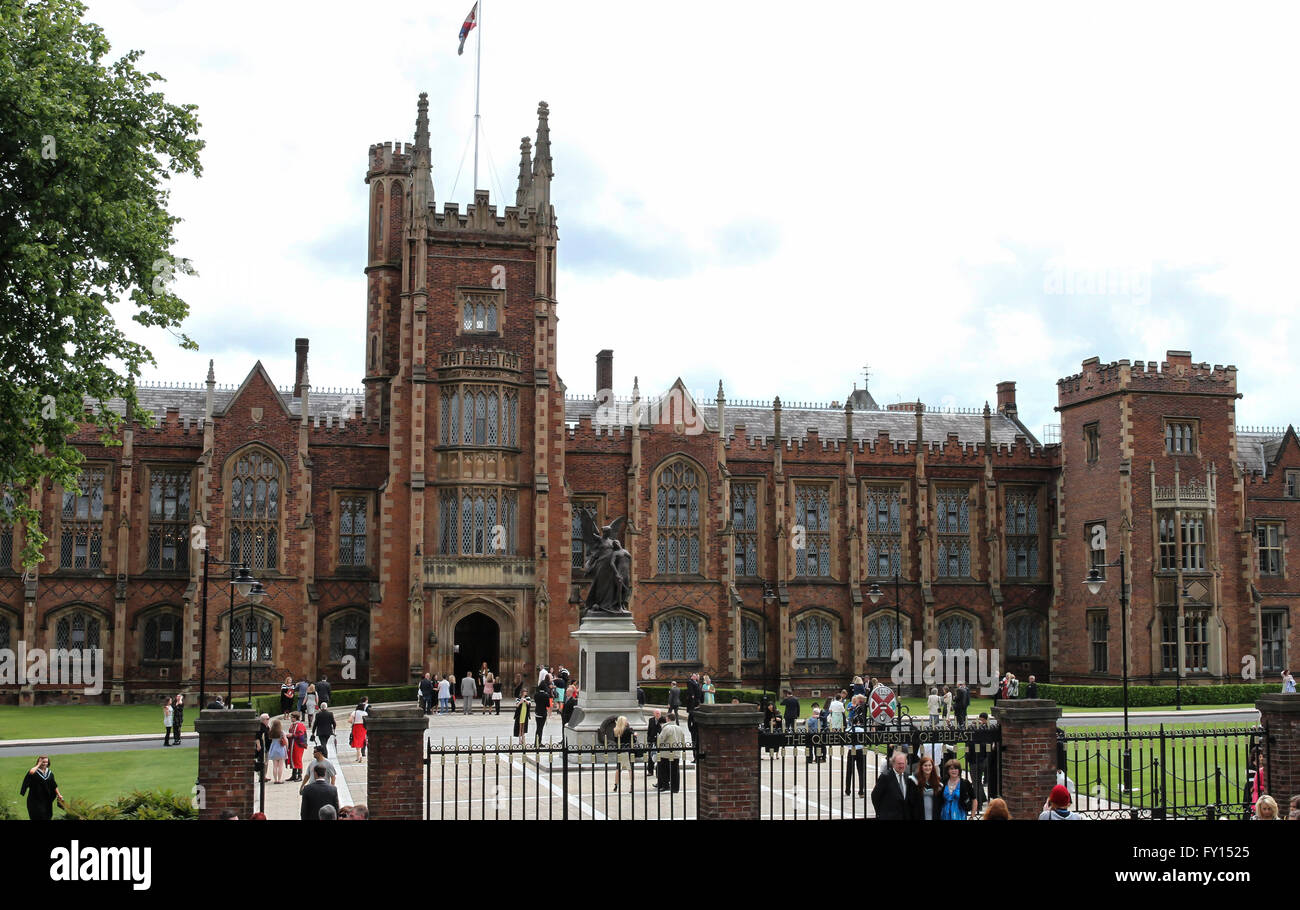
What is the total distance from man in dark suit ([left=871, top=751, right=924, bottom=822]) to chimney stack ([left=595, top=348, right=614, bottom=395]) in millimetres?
40599

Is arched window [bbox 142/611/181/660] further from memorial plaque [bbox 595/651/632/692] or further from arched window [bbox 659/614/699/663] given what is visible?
memorial plaque [bbox 595/651/632/692]

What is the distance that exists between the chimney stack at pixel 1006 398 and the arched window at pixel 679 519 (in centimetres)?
1786

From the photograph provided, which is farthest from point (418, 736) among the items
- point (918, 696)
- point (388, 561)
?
point (918, 696)

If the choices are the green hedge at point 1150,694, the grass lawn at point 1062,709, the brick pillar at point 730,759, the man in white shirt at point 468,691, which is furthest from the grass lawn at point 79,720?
the green hedge at point 1150,694

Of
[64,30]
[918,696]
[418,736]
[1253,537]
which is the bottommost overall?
[918,696]

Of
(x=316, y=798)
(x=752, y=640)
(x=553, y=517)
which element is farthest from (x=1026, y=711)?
(x=752, y=640)

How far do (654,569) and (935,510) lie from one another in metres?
12.4

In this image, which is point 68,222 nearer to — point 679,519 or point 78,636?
point 78,636

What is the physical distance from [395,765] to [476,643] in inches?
1223

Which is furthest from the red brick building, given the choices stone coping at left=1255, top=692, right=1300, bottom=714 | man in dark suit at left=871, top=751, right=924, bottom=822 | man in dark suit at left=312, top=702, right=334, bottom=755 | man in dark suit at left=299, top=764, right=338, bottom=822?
man in dark suit at left=871, top=751, right=924, bottom=822

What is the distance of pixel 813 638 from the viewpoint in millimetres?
49625

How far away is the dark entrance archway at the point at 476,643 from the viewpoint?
148ft
